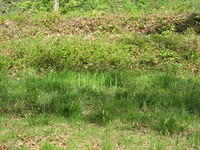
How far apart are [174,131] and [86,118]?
4.94 feet

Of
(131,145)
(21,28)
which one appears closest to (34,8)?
(21,28)

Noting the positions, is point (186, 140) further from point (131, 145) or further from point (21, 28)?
point (21, 28)

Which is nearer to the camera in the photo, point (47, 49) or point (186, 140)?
point (186, 140)

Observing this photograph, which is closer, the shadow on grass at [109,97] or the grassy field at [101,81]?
the grassy field at [101,81]

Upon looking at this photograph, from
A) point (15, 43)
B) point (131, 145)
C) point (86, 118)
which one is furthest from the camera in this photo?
point (15, 43)

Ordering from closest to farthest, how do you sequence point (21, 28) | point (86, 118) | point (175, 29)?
point (86, 118) < point (175, 29) < point (21, 28)

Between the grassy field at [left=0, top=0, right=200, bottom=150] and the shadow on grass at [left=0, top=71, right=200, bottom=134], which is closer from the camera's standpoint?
the grassy field at [left=0, top=0, right=200, bottom=150]

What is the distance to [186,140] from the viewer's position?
575 centimetres

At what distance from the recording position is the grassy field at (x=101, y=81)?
5.88 metres

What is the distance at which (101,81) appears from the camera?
9.10 meters

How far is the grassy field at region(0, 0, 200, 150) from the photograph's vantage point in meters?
5.88

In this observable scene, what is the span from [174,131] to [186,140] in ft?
1.54

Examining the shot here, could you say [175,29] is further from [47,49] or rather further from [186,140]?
[186,140]

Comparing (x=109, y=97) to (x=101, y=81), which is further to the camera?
(x=101, y=81)
